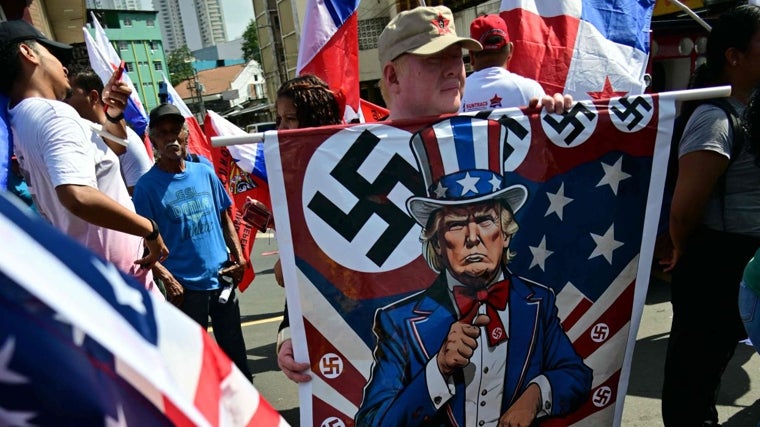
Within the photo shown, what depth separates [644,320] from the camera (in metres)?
4.41

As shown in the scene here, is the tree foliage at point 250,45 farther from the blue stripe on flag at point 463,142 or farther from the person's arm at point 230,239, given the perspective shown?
the blue stripe on flag at point 463,142

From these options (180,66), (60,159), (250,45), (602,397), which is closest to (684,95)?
(602,397)

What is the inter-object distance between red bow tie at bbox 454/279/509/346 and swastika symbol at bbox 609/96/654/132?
612 mm

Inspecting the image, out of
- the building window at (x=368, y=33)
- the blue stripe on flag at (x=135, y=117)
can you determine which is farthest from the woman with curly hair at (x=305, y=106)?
the building window at (x=368, y=33)

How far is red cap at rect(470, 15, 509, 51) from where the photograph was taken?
10.4 ft

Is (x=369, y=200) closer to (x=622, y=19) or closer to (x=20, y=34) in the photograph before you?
(x=20, y=34)

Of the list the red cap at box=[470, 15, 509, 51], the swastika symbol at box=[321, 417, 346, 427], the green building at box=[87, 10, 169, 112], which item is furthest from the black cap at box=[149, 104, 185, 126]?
the green building at box=[87, 10, 169, 112]

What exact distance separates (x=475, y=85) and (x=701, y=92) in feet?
4.77

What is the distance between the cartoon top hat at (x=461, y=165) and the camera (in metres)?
1.72

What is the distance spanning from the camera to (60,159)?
204 cm

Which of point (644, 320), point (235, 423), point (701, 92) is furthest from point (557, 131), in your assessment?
point (644, 320)

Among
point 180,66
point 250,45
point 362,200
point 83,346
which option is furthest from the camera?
point 180,66

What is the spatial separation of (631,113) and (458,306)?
2.66 ft

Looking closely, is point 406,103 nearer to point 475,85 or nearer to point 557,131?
point 557,131
